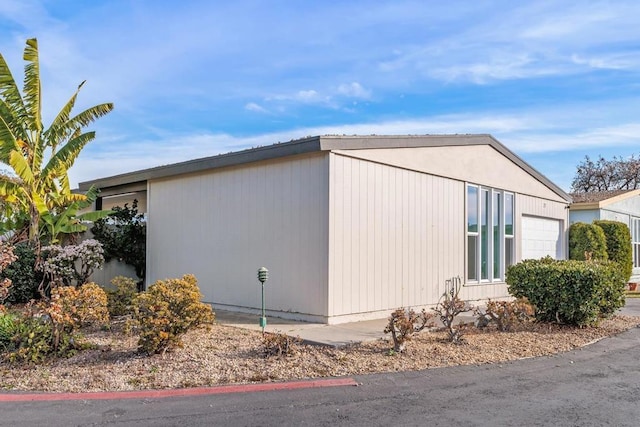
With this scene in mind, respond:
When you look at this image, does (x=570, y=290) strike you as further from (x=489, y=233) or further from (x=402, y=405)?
(x=402, y=405)

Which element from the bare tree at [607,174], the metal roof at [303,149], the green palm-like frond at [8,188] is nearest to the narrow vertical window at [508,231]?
the metal roof at [303,149]

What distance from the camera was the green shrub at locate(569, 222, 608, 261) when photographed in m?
17.0

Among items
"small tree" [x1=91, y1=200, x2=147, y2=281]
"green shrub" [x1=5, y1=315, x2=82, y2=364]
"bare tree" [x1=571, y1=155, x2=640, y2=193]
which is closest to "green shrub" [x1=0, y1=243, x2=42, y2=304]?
"small tree" [x1=91, y1=200, x2=147, y2=281]

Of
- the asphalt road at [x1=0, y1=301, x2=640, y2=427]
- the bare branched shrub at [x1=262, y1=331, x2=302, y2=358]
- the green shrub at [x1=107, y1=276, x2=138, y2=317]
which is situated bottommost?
the asphalt road at [x1=0, y1=301, x2=640, y2=427]

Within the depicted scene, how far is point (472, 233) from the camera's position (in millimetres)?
12547

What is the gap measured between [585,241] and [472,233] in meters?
6.86

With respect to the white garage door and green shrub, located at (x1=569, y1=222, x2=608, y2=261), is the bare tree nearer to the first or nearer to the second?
green shrub, located at (x1=569, y1=222, x2=608, y2=261)

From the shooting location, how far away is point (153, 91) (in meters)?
13.8

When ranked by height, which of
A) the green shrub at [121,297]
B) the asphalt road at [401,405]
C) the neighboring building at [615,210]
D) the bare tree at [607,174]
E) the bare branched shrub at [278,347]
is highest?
the bare tree at [607,174]

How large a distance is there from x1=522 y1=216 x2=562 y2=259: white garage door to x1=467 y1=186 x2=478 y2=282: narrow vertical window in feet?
9.68

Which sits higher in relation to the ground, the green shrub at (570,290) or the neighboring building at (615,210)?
the neighboring building at (615,210)

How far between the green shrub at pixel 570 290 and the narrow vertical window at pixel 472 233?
9.08ft

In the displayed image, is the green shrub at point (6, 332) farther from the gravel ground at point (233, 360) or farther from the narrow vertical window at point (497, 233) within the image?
the narrow vertical window at point (497, 233)

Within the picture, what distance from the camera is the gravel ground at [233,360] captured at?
5672mm
